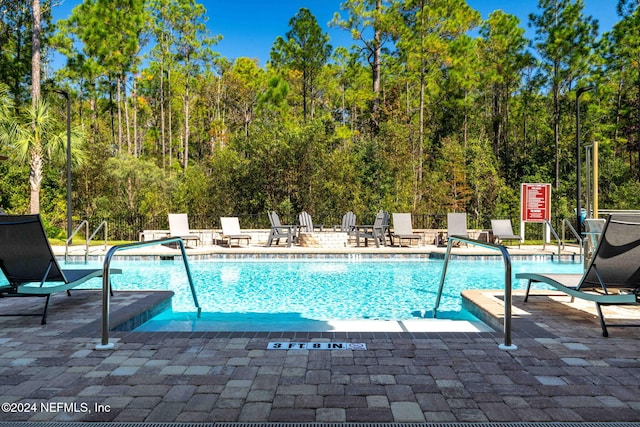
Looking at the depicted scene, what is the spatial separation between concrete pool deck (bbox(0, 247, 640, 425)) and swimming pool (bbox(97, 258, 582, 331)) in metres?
1.23

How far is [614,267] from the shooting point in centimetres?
391

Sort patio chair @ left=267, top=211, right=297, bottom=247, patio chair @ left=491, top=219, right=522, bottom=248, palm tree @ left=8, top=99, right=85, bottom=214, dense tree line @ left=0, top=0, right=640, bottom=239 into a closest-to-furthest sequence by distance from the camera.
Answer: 1. patio chair @ left=267, top=211, right=297, bottom=247
2. patio chair @ left=491, top=219, right=522, bottom=248
3. palm tree @ left=8, top=99, right=85, bottom=214
4. dense tree line @ left=0, top=0, right=640, bottom=239

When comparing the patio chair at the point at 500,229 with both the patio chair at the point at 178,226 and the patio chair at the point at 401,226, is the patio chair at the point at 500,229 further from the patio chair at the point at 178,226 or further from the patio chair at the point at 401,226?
the patio chair at the point at 178,226

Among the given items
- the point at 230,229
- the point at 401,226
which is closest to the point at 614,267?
the point at 401,226

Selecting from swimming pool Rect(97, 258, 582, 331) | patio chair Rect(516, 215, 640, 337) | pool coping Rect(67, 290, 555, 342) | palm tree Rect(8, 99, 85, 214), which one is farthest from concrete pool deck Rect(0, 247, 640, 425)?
palm tree Rect(8, 99, 85, 214)

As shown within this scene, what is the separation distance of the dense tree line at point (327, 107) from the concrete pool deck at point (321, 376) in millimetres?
14078

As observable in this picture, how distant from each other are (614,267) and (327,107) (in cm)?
2679

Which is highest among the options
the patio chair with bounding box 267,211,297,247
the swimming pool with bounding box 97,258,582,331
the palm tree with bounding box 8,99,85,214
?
the palm tree with bounding box 8,99,85,214

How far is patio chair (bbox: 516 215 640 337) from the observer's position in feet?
11.9

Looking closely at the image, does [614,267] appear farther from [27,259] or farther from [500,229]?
[500,229]

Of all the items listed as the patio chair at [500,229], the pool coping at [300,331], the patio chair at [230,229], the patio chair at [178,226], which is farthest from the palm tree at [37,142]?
the patio chair at [500,229]

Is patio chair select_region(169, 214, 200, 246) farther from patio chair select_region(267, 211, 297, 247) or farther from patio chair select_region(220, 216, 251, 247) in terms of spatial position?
patio chair select_region(267, 211, 297, 247)

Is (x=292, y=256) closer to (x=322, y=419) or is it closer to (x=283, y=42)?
(x=322, y=419)

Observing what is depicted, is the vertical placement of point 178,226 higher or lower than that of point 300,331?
higher
